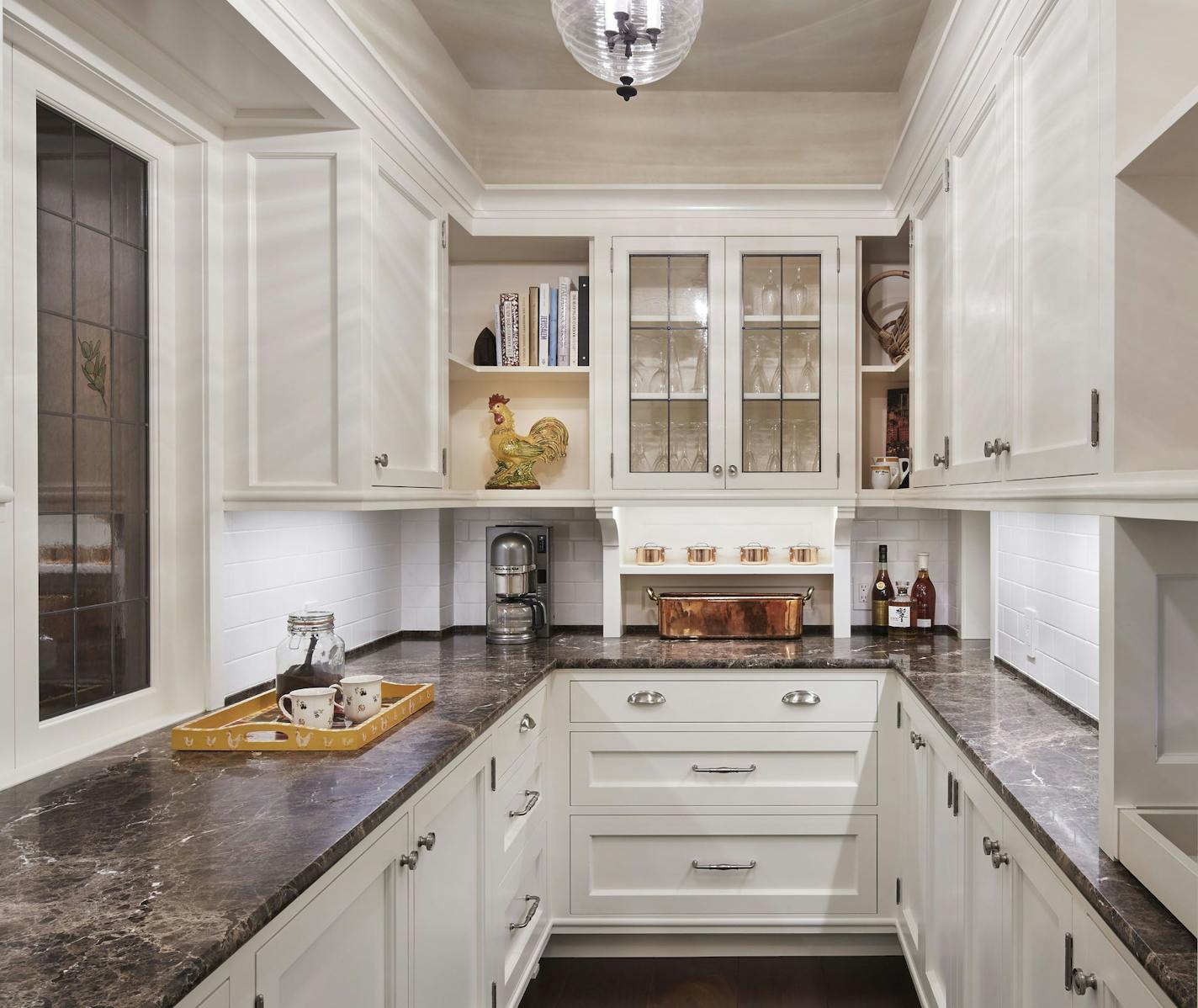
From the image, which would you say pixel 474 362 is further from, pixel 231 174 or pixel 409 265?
pixel 231 174

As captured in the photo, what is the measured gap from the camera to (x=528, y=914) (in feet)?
8.18

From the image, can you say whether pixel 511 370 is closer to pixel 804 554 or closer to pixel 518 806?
pixel 804 554

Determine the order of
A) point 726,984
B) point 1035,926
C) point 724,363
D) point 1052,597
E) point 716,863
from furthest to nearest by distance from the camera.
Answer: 1. point 724,363
2. point 716,863
3. point 726,984
4. point 1052,597
5. point 1035,926

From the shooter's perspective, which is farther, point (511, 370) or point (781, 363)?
point (511, 370)

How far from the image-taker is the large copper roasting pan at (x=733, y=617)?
312 centimetres

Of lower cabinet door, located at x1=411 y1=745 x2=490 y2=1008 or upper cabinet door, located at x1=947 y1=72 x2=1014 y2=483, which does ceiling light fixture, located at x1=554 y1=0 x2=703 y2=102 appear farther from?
lower cabinet door, located at x1=411 y1=745 x2=490 y2=1008

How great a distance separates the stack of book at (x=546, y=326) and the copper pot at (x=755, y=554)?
2.93 ft

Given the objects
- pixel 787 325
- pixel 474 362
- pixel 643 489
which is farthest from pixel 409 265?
pixel 787 325

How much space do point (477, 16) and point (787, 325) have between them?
135cm

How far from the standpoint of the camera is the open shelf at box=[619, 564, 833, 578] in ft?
10.4

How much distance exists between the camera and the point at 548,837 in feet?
8.93

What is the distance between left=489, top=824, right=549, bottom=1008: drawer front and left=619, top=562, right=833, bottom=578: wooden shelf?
97cm

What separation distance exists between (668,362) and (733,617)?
2.98 ft

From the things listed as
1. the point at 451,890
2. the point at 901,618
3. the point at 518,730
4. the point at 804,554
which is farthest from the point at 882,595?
→ the point at 451,890
